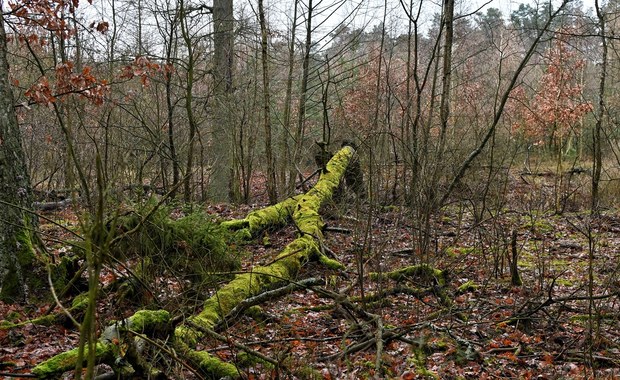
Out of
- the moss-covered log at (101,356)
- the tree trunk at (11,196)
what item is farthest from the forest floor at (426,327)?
the moss-covered log at (101,356)

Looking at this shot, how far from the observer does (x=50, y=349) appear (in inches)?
182

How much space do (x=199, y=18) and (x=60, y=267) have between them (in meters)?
10.0

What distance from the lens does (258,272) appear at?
15.2ft

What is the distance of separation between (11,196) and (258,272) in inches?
116

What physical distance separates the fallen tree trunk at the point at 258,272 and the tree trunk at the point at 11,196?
82.4 inches

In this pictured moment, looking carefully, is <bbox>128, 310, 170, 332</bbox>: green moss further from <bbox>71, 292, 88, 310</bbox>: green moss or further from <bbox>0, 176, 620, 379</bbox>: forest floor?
<bbox>71, 292, 88, 310</bbox>: green moss

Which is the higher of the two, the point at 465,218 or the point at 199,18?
the point at 199,18

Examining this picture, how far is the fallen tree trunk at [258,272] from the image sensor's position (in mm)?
4105

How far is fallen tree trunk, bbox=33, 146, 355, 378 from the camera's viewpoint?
411cm

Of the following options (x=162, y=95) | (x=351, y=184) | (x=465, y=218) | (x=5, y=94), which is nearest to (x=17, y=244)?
(x=5, y=94)

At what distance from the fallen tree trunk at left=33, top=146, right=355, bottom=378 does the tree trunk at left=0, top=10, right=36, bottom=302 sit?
2093mm

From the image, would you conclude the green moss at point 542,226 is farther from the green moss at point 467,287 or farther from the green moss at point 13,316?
the green moss at point 13,316

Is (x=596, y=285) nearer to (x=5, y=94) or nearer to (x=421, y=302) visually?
(x=421, y=302)

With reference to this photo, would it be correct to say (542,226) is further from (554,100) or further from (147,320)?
(554,100)
